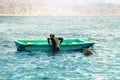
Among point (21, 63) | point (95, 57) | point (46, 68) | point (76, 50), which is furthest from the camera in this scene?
point (76, 50)

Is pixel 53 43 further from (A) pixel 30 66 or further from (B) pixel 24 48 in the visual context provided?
(A) pixel 30 66

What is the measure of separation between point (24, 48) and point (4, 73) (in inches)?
343

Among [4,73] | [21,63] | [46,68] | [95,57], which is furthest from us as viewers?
[95,57]

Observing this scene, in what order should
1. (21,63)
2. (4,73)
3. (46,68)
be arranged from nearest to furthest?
(4,73) → (46,68) → (21,63)

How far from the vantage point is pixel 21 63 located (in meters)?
29.3

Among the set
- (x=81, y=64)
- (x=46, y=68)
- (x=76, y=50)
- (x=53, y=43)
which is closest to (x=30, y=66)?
(x=46, y=68)

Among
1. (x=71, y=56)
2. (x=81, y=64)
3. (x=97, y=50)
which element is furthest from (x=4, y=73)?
(x=97, y=50)

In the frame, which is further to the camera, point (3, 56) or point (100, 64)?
point (3, 56)

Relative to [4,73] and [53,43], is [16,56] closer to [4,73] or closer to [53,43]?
[53,43]

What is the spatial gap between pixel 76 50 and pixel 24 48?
4781 millimetres

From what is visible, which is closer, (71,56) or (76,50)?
(71,56)

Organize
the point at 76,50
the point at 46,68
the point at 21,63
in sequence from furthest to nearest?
the point at 76,50 → the point at 21,63 → the point at 46,68

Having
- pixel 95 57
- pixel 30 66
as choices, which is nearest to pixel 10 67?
pixel 30 66

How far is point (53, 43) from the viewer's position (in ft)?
110
